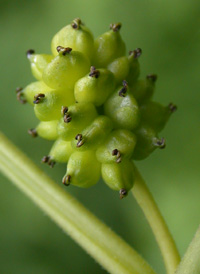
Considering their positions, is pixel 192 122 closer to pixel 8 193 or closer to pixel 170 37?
pixel 170 37

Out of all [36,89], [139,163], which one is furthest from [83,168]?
[139,163]

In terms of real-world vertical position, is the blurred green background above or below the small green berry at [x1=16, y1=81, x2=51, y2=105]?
below

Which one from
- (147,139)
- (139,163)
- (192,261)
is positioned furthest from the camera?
(139,163)

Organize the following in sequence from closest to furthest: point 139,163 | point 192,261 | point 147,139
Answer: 1. point 192,261
2. point 147,139
3. point 139,163

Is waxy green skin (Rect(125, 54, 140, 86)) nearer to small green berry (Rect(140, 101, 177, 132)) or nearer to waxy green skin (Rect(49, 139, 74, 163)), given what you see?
small green berry (Rect(140, 101, 177, 132))

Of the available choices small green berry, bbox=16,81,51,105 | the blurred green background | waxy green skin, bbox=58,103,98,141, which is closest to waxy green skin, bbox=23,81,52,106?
small green berry, bbox=16,81,51,105

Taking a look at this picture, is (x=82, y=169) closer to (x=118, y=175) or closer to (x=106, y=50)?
(x=118, y=175)

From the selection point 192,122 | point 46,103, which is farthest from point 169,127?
point 46,103
